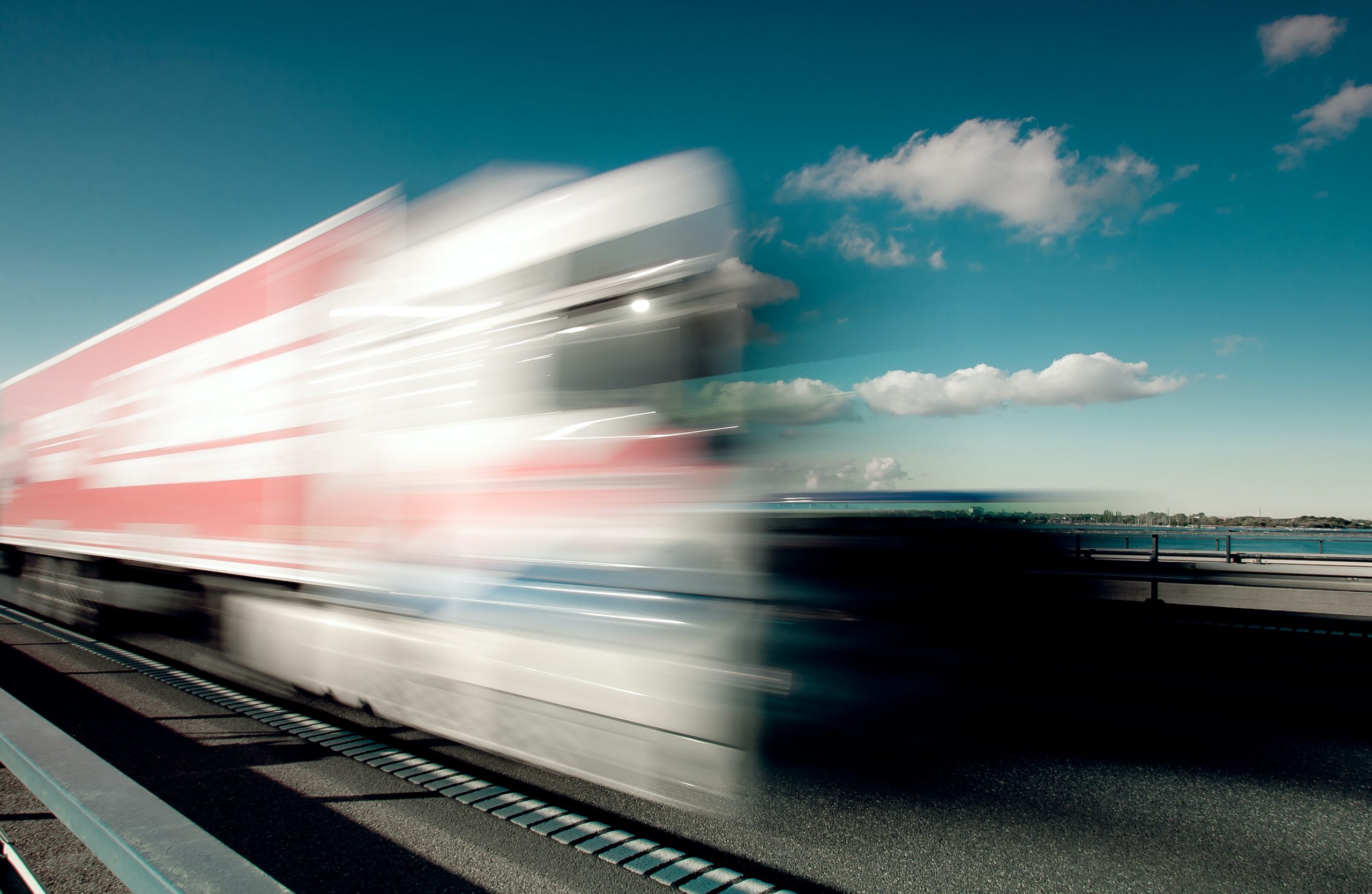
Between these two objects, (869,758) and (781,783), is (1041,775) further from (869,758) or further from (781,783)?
(781,783)

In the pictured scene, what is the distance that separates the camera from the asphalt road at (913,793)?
3.25 metres

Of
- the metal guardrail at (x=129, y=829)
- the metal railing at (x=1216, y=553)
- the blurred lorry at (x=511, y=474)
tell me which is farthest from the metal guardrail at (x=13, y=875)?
the metal railing at (x=1216, y=553)

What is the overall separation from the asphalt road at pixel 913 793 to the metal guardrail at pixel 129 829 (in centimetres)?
122

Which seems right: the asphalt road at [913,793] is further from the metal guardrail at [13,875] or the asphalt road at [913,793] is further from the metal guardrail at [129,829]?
the metal guardrail at [129,829]

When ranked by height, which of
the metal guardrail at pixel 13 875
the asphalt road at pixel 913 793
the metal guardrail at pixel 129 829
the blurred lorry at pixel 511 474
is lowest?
the asphalt road at pixel 913 793

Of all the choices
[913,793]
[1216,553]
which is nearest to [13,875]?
[913,793]

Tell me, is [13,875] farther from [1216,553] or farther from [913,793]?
[1216,553]

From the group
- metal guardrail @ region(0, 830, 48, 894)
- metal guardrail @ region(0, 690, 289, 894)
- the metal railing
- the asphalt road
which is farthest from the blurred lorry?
the metal railing

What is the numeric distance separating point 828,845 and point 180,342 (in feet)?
21.2

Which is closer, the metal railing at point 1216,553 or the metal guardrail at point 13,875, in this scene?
the metal guardrail at point 13,875

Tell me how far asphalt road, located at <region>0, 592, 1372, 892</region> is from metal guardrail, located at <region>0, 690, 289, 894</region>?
1.22 metres

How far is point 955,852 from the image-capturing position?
3469 mm

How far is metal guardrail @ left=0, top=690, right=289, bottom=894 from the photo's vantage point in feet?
5.10

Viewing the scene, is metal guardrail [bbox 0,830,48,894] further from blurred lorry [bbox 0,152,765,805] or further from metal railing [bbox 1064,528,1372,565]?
metal railing [bbox 1064,528,1372,565]
